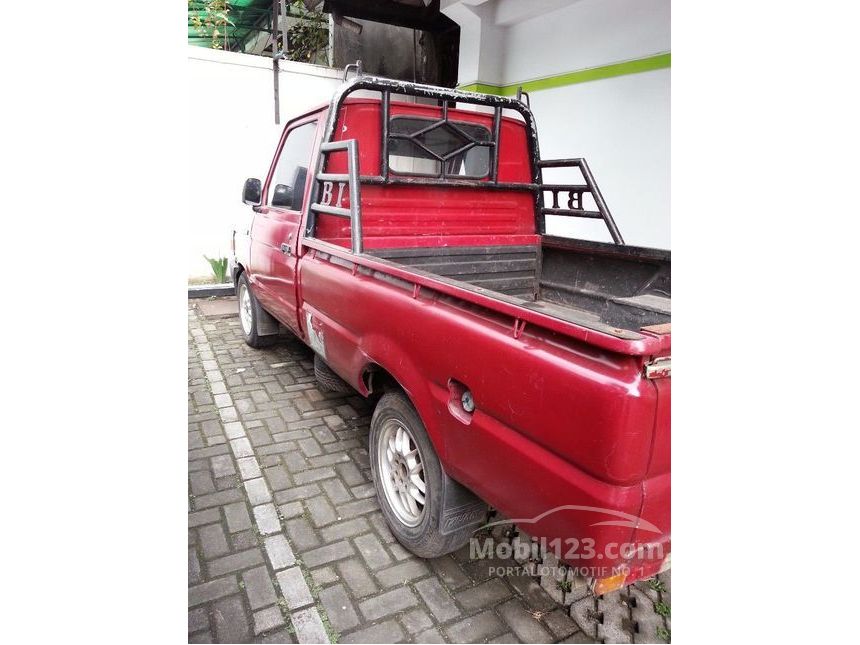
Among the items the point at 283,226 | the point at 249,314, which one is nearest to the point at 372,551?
the point at 283,226

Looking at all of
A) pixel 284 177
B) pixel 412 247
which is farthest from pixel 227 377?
pixel 412 247

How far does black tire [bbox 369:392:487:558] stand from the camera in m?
2.17

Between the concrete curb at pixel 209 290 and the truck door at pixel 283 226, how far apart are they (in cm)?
304

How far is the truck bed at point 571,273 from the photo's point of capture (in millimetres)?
2840

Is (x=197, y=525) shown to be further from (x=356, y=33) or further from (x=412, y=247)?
(x=356, y=33)

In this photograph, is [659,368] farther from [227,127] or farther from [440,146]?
[227,127]

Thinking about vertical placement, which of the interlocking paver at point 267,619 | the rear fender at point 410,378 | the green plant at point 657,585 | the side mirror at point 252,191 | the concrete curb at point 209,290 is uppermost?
the side mirror at point 252,191

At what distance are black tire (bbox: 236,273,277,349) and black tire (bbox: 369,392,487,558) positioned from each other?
2.71 m

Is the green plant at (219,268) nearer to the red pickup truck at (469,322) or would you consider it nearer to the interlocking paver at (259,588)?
the red pickup truck at (469,322)

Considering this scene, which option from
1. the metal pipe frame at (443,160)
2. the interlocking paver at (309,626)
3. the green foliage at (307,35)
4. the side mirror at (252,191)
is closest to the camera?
the interlocking paver at (309,626)

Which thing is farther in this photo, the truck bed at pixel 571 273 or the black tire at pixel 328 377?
the black tire at pixel 328 377

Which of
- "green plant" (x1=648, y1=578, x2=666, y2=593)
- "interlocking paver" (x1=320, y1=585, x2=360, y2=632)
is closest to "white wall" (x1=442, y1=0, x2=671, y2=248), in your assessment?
"green plant" (x1=648, y1=578, x2=666, y2=593)

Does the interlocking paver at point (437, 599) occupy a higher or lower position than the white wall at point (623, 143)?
lower

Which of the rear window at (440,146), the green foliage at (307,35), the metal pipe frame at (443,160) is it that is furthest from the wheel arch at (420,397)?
the green foliage at (307,35)
